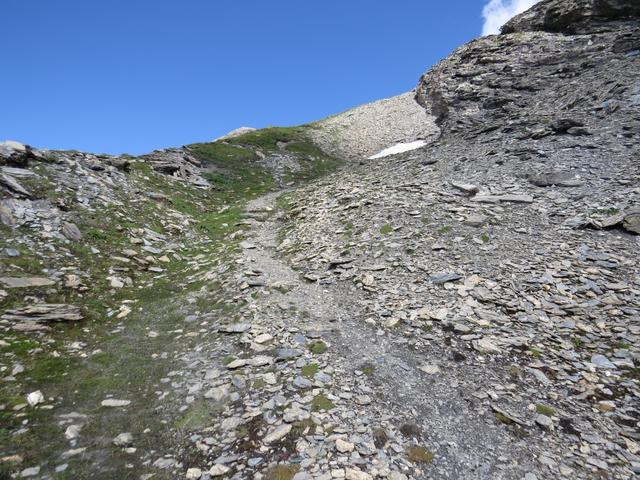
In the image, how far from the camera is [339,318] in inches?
454

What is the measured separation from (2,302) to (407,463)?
470 inches

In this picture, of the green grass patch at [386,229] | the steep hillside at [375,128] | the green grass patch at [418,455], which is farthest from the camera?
the steep hillside at [375,128]

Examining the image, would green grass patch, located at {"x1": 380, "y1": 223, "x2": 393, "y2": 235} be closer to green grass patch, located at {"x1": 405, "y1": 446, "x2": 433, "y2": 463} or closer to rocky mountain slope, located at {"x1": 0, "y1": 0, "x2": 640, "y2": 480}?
rocky mountain slope, located at {"x1": 0, "y1": 0, "x2": 640, "y2": 480}

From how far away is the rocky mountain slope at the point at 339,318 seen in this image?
22.5ft

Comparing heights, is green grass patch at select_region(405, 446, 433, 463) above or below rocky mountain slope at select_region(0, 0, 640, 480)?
below

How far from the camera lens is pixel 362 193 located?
21.5m

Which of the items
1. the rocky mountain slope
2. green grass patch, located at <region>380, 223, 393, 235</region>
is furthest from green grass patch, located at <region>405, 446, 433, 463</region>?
green grass patch, located at <region>380, 223, 393, 235</region>

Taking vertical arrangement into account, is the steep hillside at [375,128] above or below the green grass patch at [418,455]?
above

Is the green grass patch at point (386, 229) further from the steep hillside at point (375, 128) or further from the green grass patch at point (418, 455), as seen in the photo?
the steep hillside at point (375, 128)

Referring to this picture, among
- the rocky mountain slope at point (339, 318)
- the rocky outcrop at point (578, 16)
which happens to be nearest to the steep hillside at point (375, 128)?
the rocky outcrop at point (578, 16)

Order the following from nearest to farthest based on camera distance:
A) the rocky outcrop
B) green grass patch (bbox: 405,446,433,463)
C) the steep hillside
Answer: green grass patch (bbox: 405,446,433,463) < the rocky outcrop < the steep hillside

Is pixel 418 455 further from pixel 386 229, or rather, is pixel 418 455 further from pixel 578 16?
pixel 578 16

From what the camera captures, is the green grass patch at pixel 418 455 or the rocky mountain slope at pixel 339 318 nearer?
the green grass patch at pixel 418 455

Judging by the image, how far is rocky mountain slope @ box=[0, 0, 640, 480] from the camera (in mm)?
6871
